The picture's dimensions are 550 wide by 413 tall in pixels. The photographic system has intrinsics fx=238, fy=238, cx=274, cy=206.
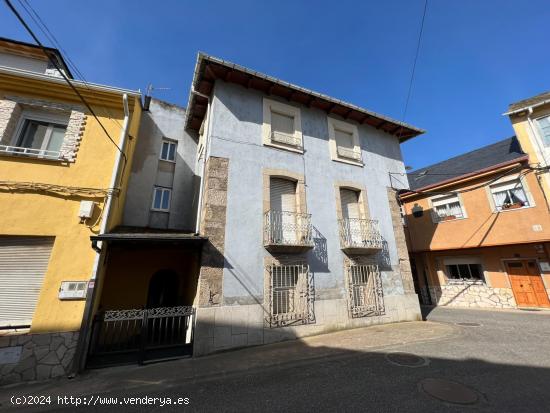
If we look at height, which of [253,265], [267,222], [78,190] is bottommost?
[253,265]

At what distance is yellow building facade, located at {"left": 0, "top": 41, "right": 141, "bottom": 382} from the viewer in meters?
5.48

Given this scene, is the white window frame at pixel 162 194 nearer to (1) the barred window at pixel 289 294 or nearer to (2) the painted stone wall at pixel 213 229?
(2) the painted stone wall at pixel 213 229

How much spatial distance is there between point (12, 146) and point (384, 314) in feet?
42.0

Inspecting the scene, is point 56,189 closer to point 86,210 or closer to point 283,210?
point 86,210

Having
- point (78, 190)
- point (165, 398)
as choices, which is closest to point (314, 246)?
point (165, 398)

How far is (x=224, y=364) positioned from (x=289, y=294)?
2765 millimetres

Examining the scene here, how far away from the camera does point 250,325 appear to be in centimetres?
674

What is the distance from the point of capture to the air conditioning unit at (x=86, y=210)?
635cm

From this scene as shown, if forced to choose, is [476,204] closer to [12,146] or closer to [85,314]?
[85,314]

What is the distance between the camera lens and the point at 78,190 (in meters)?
6.61

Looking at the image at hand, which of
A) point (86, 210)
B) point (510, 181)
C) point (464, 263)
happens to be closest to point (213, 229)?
point (86, 210)

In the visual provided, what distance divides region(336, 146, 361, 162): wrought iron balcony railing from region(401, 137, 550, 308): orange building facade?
20.8ft

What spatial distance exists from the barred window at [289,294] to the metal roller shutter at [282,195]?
6.85 feet

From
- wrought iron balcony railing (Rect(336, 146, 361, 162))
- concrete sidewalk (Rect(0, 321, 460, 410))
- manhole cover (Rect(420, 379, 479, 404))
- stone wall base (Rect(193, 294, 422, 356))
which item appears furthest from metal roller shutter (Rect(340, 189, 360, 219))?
manhole cover (Rect(420, 379, 479, 404))
